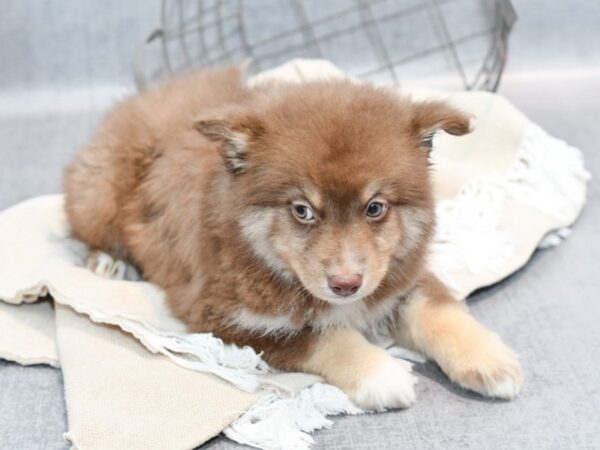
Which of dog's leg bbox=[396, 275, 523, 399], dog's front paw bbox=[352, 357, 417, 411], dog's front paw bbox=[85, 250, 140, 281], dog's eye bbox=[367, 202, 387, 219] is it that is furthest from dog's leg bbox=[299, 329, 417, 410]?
dog's front paw bbox=[85, 250, 140, 281]

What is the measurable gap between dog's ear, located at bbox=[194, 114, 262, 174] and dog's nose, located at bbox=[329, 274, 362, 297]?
0.48 meters

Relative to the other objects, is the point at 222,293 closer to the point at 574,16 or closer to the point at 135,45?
the point at 135,45

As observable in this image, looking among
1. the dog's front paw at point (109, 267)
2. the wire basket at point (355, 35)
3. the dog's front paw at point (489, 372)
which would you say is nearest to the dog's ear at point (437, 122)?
the dog's front paw at point (489, 372)

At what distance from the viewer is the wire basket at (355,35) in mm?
5586

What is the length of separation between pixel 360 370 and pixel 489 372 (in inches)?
16.1

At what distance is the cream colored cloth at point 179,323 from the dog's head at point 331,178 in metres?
0.42

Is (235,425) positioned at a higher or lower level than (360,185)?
lower

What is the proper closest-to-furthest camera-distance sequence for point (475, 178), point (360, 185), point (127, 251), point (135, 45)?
point (360, 185) < point (127, 251) < point (475, 178) < point (135, 45)

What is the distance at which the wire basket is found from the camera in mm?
5586

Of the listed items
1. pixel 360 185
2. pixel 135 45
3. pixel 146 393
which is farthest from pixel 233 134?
pixel 135 45

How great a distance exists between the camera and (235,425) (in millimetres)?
2779

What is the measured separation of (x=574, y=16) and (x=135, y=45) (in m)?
2.85

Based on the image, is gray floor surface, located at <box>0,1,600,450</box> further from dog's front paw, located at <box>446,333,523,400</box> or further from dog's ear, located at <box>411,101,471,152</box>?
dog's ear, located at <box>411,101,471,152</box>

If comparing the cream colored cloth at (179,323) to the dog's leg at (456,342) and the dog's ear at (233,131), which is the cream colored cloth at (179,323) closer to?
the dog's leg at (456,342)
